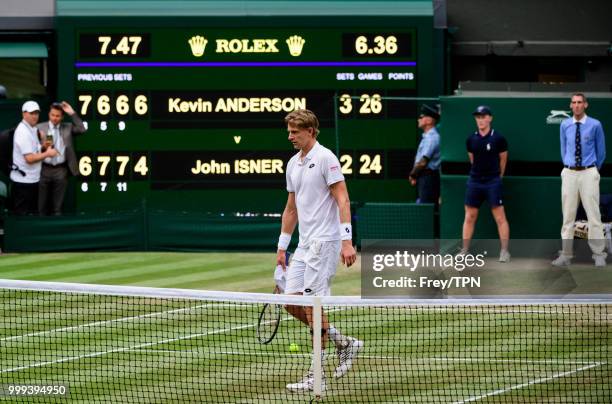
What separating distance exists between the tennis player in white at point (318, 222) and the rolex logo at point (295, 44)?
30.3ft

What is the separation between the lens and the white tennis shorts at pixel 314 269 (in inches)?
402

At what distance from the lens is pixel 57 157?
19.1 m

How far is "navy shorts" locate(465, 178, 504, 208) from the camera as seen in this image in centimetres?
1719

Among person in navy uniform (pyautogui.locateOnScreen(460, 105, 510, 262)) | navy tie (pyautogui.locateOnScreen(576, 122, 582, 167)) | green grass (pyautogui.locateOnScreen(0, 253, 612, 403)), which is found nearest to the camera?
green grass (pyautogui.locateOnScreen(0, 253, 612, 403))

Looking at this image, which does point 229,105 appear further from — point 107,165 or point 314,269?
point 314,269

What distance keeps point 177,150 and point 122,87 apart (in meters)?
1.19

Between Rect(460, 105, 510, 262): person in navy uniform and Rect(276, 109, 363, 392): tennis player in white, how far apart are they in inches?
278

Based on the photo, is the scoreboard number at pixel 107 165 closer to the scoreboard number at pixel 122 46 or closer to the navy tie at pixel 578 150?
the scoreboard number at pixel 122 46

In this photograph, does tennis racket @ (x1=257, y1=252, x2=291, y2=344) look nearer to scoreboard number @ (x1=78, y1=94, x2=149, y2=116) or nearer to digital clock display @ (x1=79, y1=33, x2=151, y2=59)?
scoreboard number @ (x1=78, y1=94, x2=149, y2=116)

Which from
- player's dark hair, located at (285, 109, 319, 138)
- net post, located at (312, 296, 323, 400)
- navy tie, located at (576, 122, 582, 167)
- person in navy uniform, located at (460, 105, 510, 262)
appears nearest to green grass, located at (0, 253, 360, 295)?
person in navy uniform, located at (460, 105, 510, 262)

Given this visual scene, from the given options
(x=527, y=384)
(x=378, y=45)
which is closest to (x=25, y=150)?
(x=378, y=45)

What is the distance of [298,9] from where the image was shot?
1952cm

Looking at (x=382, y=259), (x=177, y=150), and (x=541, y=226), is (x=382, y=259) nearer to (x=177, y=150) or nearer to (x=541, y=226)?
(x=541, y=226)

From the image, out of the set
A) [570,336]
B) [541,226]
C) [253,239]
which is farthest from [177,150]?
[570,336]
